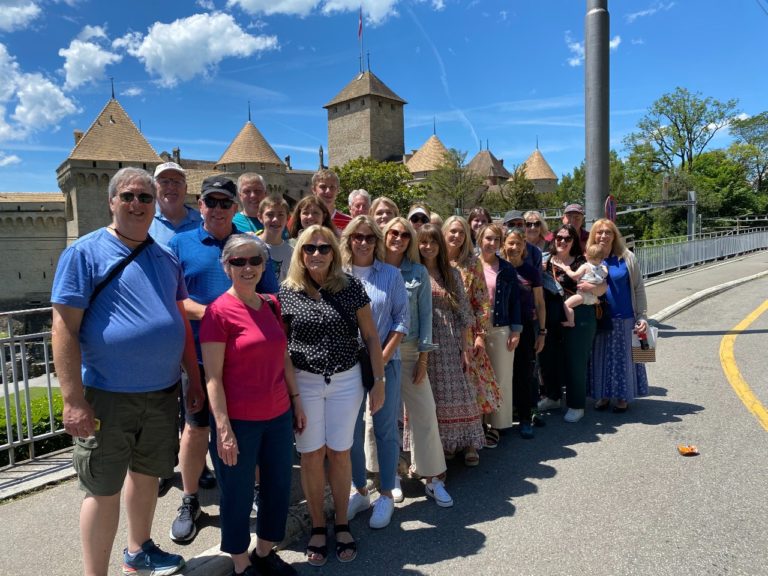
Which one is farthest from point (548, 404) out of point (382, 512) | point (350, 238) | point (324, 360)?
point (324, 360)

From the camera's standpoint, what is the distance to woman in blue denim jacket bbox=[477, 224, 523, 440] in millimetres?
4668

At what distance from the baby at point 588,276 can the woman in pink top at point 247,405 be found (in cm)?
330

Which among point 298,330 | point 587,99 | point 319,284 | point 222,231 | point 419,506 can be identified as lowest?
point 419,506

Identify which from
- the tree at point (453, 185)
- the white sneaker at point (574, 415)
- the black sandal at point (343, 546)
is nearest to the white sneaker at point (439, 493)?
the black sandal at point (343, 546)

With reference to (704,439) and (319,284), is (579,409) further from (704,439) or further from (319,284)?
(319,284)

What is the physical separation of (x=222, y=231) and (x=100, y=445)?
4.64 feet

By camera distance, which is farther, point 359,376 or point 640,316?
point 640,316

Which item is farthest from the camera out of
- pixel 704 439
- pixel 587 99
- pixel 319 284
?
pixel 587 99

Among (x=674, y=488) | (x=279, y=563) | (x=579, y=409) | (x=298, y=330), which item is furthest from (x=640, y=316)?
(x=279, y=563)

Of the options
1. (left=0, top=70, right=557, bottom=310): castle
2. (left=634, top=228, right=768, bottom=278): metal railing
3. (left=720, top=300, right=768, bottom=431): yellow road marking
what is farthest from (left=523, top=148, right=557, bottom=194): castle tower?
(left=720, top=300, right=768, bottom=431): yellow road marking

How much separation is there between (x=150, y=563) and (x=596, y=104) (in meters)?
7.98

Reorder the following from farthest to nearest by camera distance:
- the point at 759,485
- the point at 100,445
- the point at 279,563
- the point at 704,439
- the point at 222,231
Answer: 1. the point at 704,439
2. the point at 759,485
3. the point at 222,231
4. the point at 279,563
5. the point at 100,445

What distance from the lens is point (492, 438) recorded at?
470 cm

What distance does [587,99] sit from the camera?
318 inches
